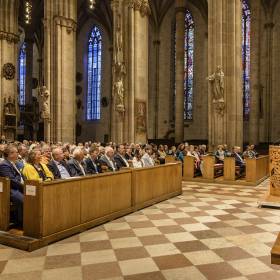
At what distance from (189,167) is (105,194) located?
7.14 metres

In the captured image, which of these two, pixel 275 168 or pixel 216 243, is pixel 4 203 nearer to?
pixel 216 243

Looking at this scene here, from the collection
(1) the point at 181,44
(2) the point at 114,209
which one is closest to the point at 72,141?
(1) the point at 181,44

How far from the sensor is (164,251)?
199 inches

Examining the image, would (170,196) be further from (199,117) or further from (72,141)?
(199,117)

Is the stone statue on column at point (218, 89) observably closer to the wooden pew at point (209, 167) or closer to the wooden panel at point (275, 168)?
the wooden pew at point (209, 167)

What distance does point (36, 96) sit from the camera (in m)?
33.8

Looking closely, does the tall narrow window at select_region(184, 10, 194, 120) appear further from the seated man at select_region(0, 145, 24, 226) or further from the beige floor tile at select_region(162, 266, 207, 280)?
the beige floor tile at select_region(162, 266, 207, 280)

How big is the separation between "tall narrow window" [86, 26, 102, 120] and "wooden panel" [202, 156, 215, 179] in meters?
19.4

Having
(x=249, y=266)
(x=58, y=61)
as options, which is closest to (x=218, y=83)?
(x=58, y=61)

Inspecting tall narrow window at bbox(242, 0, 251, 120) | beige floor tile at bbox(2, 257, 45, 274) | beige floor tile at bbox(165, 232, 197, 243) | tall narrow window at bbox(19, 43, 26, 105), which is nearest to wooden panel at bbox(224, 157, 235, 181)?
beige floor tile at bbox(165, 232, 197, 243)

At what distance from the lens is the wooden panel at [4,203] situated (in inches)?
222

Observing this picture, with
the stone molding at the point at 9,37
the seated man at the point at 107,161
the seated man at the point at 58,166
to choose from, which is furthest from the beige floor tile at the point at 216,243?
the stone molding at the point at 9,37

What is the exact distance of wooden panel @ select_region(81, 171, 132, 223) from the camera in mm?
6121

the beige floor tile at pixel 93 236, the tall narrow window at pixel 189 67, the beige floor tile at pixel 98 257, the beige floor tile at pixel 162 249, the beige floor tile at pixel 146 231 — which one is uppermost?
the tall narrow window at pixel 189 67
